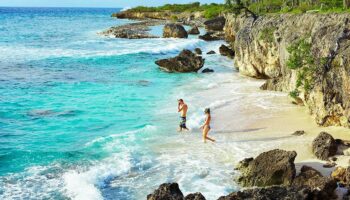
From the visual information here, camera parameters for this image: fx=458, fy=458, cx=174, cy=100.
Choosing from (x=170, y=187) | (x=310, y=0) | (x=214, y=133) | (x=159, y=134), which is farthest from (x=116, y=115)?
(x=310, y=0)

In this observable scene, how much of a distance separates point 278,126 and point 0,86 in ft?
61.6

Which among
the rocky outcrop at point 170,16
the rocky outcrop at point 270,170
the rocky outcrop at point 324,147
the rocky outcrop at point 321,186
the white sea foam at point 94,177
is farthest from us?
the rocky outcrop at point 170,16

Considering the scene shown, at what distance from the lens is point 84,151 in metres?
16.9

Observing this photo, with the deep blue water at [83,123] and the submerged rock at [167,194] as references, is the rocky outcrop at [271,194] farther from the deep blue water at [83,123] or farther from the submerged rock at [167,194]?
the deep blue water at [83,123]

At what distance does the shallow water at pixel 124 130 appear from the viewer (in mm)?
13930

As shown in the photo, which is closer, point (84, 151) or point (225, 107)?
point (84, 151)

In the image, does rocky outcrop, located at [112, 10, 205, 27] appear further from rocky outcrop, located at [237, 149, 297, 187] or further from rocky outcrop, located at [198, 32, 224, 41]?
rocky outcrop, located at [237, 149, 297, 187]

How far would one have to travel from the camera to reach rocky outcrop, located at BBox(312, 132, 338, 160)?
47.8 feet

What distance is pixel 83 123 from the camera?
20922mm

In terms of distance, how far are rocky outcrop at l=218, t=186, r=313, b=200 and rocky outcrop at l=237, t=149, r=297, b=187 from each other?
2617 millimetres

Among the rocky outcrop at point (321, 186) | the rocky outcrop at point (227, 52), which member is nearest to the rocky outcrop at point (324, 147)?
the rocky outcrop at point (321, 186)

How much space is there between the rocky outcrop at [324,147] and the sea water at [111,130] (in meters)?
2.21

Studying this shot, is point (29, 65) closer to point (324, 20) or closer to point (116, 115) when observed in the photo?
point (116, 115)

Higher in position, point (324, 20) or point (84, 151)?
point (324, 20)
